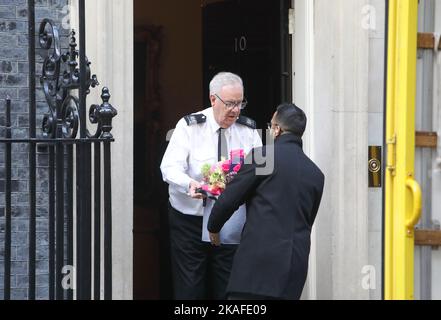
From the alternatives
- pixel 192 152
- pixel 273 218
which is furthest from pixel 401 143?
pixel 192 152

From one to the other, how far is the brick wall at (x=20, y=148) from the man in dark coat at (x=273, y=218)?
1.32 m

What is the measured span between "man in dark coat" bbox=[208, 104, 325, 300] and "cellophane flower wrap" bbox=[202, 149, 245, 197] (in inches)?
9.4

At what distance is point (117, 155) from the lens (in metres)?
6.48

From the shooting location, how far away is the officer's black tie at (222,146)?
20.6 feet

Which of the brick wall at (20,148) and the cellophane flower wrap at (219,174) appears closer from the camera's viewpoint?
the cellophane flower wrap at (219,174)

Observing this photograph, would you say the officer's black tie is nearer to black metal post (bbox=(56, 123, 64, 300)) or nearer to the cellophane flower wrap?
the cellophane flower wrap

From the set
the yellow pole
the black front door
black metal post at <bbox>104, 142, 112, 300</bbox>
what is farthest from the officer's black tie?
the yellow pole

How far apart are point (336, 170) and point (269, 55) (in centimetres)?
180

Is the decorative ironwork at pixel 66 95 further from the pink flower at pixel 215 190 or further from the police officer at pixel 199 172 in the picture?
the police officer at pixel 199 172

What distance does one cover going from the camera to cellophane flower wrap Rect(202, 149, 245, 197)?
5891mm

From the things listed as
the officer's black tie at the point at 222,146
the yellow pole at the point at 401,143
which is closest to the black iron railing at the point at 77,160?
the officer's black tie at the point at 222,146

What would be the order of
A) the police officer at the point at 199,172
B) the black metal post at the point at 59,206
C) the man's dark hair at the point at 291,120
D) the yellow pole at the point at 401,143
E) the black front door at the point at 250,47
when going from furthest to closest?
the black front door at the point at 250,47 < the police officer at the point at 199,172 < the man's dark hair at the point at 291,120 < the black metal post at the point at 59,206 < the yellow pole at the point at 401,143

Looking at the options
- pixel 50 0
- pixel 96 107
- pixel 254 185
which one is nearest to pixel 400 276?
pixel 254 185
